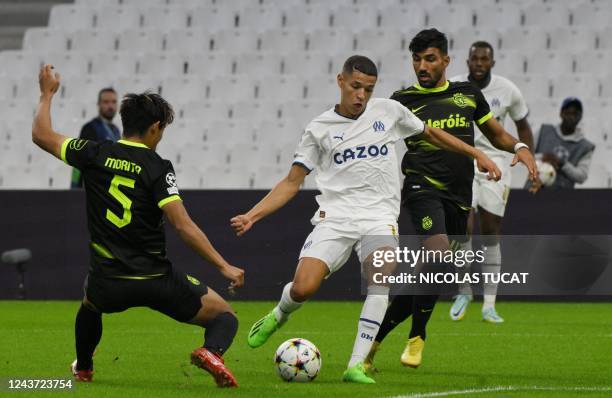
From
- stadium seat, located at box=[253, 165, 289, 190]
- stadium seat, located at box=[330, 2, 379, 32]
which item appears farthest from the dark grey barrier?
stadium seat, located at box=[330, 2, 379, 32]

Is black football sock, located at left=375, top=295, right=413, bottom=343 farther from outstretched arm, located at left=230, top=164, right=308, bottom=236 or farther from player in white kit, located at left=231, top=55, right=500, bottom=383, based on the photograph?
outstretched arm, located at left=230, top=164, right=308, bottom=236

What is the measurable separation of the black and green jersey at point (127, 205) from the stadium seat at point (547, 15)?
13434mm

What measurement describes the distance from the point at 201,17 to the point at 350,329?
1044cm

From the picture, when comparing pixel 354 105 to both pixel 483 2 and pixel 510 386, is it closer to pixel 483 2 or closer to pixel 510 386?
pixel 510 386

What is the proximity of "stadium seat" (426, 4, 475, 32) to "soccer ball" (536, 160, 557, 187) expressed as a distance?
5.65m

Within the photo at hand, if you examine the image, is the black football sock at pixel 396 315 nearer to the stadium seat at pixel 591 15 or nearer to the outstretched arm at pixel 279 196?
the outstretched arm at pixel 279 196

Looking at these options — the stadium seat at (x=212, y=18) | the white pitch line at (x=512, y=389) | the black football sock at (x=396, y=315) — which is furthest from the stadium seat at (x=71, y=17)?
the white pitch line at (x=512, y=389)

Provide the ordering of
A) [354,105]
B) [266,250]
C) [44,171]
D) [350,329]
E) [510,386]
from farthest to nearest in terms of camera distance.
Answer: [44,171] → [266,250] → [350,329] → [354,105] → [510,386]

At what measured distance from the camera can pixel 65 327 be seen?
10.6 m

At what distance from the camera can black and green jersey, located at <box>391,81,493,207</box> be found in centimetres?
812

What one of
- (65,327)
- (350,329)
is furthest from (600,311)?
(65,327)

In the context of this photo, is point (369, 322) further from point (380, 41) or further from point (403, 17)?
point (403, 17)

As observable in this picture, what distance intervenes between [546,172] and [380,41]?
5885mm

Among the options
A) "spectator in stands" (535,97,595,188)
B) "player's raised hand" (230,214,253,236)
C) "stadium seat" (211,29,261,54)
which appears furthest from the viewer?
"stadium seat" (211,29,261,54)
